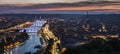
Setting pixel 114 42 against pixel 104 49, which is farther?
pixel 114 42

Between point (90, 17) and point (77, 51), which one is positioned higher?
point (77, 51)

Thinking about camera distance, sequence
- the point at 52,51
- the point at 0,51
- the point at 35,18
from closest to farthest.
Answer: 1. the point at 52,51
2. the point at 0,51
3. the point at 35,18

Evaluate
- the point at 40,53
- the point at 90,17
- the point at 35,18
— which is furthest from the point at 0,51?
the point at 35,18

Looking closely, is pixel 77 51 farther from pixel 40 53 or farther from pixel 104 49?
pixel 40 53

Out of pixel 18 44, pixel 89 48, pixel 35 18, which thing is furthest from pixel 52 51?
pixel 35 18

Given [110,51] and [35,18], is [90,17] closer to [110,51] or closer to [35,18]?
[35,18]

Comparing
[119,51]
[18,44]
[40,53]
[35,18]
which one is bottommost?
[35,18]

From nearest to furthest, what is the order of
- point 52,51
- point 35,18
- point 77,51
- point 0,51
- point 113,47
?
point 77,51 → point 113,47 → point 52,51 → point 0,51 → point 35,18

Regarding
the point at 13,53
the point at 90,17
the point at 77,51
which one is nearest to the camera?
the point at 77,51

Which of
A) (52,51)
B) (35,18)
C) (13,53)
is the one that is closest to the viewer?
(52,51)
